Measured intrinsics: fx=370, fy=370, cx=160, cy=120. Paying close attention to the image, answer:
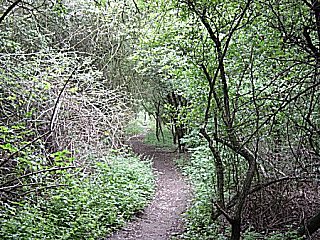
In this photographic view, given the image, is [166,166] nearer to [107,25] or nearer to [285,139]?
[107,25]

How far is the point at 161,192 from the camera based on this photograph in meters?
10.8

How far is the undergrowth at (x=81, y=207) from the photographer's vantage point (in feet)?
17.2

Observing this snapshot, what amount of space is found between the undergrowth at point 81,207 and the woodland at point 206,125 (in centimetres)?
2

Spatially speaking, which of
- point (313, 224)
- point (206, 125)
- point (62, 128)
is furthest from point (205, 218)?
point (62, 128)

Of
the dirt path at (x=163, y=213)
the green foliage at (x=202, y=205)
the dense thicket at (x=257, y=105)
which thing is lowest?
the dirt path at (x=163, y=213)

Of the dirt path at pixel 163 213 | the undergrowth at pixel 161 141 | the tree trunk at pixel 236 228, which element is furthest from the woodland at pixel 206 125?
the undergrowth at pixel 161 141

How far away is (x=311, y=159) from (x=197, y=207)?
10.1 feet

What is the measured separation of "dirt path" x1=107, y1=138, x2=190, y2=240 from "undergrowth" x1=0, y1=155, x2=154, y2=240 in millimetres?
237

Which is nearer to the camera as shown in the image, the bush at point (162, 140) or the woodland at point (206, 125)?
the woodland at point (206, 125)

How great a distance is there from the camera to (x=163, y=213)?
8.73 meters

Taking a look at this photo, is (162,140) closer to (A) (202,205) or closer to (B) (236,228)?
(A) (202,205)

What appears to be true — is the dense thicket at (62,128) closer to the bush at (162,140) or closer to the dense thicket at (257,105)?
the dense thicket at (257,105)

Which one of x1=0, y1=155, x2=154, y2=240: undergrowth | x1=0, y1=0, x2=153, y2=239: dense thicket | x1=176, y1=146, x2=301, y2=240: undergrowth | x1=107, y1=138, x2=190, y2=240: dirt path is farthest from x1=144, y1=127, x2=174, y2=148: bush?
x1=176, y1=146, x2=301, y2=240: undergrowth

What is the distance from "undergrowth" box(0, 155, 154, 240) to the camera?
5238 mm
